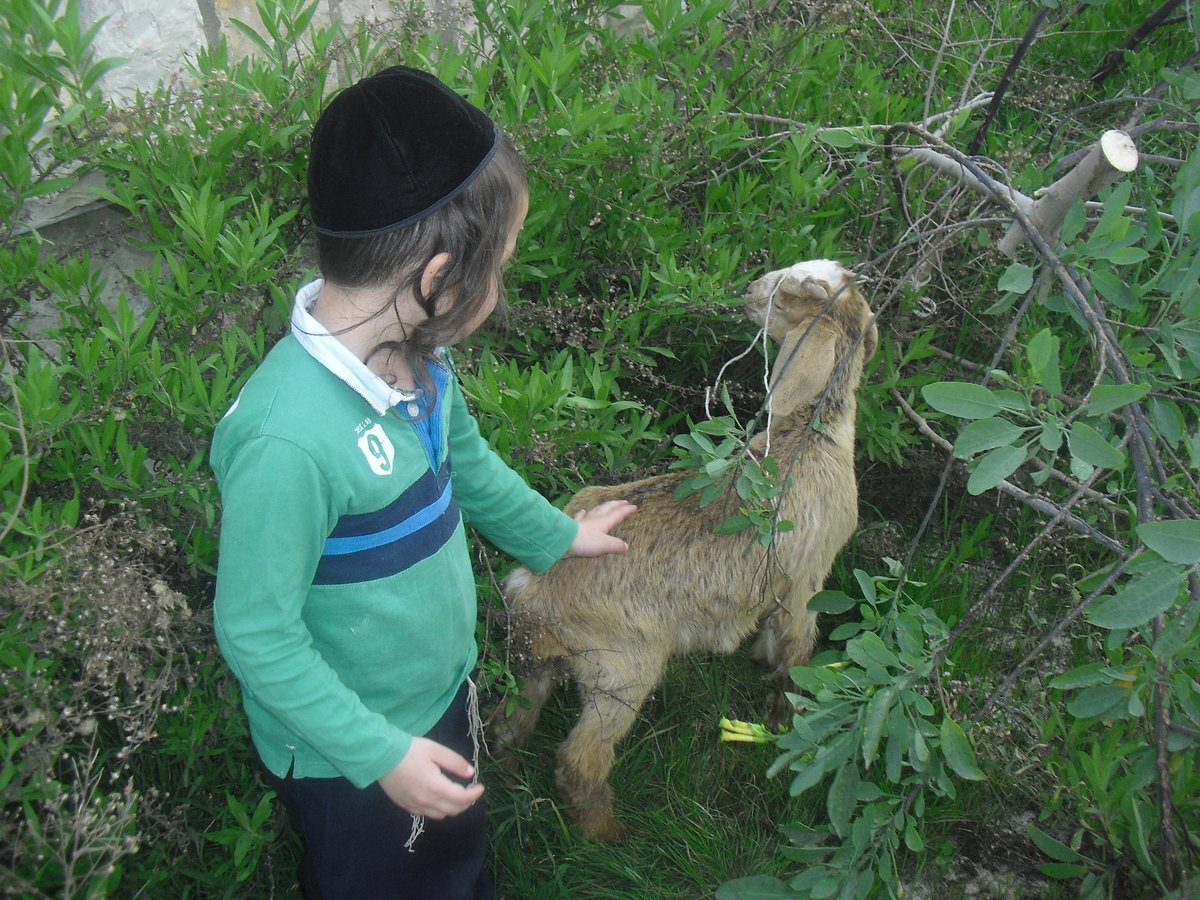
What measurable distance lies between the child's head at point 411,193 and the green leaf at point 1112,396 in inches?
49.6

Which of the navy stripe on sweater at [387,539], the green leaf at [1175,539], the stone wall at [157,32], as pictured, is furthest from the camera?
the stone wall at [157,32]

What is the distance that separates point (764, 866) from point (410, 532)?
1776 mm

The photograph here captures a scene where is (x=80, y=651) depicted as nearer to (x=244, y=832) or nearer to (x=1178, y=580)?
(x=244, y=832)

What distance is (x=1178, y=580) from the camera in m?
1.72

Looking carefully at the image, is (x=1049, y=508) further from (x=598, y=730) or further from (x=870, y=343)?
(x=598, y=730)

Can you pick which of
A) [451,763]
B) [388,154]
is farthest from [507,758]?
[388,154]

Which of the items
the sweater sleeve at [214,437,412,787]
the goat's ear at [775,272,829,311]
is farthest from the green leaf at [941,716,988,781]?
the goat's ear at [775,272,829,311]

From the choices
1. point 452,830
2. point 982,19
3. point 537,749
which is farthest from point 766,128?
point 452,830

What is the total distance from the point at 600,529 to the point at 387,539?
2.97ft

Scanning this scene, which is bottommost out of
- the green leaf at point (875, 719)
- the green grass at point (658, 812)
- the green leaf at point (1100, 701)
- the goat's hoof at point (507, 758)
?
the green grass at point (658, 812)

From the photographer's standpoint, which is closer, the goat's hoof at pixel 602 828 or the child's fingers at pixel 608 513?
the child's fingers at pixel 608 513

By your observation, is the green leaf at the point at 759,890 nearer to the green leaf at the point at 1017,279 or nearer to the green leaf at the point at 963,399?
the green leaf at the point at 963,399

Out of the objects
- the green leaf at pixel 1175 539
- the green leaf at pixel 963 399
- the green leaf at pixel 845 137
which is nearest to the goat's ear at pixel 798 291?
the green leaf at pixel 845 137

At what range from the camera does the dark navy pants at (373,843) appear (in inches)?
91.5
